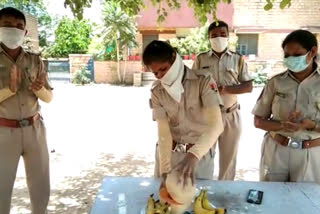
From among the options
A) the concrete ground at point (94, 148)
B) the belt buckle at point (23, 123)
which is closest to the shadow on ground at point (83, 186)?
the concrete ground at point (94, 148)

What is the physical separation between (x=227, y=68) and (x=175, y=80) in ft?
5.33

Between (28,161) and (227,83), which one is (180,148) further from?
(227,83)

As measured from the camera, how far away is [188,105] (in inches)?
89.1

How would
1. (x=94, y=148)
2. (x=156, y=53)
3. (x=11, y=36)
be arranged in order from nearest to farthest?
(x=156, y=53) < (x=11, y=36) < (x=94, y=148)

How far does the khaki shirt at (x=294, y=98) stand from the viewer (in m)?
2.33

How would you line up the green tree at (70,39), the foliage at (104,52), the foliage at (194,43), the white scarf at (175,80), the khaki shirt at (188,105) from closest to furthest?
the white scarf at (175,80), the khaki shirt at (188,105), the foliage at (194,43), the foliage at (104,52), the green tree at (70,39)

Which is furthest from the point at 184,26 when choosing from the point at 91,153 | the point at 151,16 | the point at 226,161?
the point at 226,161

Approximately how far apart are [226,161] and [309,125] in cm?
152

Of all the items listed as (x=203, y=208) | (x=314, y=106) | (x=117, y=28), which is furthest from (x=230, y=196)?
(x=117, y=28)

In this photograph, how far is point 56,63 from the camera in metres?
17.5

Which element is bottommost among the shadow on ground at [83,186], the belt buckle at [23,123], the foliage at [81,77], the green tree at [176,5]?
the shadow on ground at [83,186]

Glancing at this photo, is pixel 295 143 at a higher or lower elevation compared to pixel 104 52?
lower

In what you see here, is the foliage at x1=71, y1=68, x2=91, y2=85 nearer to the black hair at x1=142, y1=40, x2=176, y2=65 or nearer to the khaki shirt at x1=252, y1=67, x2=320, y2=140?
the khaki shirt at x1=252, y1=67, x2=320, y2=140

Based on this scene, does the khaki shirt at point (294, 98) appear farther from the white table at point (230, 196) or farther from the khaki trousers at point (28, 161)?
the khaki trousers at point (28, 161)
